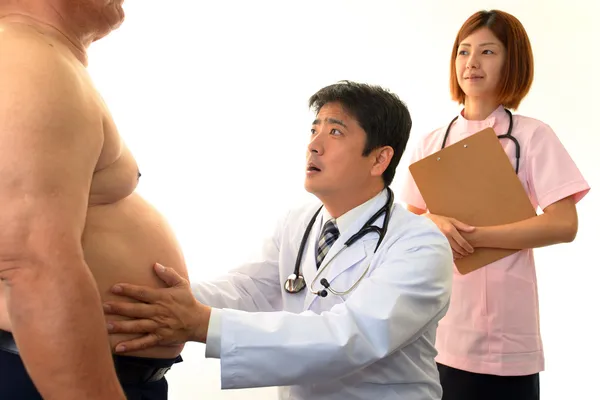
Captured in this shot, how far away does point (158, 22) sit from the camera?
225cm

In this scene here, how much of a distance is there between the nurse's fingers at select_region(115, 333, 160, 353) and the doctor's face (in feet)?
1.91

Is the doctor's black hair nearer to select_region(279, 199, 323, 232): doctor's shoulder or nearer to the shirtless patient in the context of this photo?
select_region(279, 199, 323, 232): doctor's shoulder

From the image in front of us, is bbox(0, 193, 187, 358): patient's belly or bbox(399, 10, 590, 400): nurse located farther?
bbox(399, 10, 590, 400): nurse

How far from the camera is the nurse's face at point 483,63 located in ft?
6.01

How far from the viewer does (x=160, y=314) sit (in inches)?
38.3

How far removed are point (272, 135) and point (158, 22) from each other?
577mm

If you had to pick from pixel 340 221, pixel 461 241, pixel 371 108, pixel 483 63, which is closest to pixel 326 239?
pixel 340 221

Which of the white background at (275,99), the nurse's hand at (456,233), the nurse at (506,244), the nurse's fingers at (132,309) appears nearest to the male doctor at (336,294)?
the nurse's fingers at (132,309)

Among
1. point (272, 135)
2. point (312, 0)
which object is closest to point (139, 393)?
point (272, 135)

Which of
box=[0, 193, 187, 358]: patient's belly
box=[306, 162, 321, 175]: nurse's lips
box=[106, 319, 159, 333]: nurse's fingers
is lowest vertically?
box=[106, 319, 159, 333]: nurse's fingers

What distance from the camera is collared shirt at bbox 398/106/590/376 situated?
1732 millimetres

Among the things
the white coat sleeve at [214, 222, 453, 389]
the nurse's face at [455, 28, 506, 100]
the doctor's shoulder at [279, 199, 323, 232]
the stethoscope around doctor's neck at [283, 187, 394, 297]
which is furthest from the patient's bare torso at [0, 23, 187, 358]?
the nurse's face at [455, 28, 506, 100]

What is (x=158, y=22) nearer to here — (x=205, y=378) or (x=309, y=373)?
(x=205, y=378)

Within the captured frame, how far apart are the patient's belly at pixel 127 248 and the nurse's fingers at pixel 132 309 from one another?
0.5 inches
